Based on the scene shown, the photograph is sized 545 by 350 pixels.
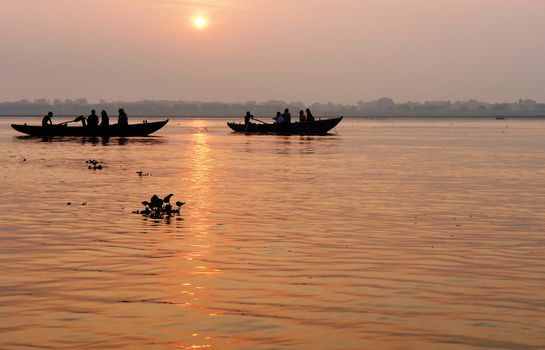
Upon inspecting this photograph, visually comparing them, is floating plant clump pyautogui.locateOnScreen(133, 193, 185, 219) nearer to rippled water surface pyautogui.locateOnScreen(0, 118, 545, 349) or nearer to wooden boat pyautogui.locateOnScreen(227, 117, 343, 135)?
rippled water surface pyautogui.locateOnScreen(0, 118, 545, 349)

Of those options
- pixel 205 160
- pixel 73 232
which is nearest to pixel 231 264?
pixel 73 232

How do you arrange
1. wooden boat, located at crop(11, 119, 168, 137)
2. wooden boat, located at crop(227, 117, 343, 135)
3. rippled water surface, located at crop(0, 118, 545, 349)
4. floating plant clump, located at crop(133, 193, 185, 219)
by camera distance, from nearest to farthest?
rippled water surface, located at crop(0, 118, 545, 349) → floating plant clump, located at crop(133, 193, 185, 219) → wooden boat, located at crop(11, 119, 168, 137) → wooden boat, located at crop(227, 117, 343, 135)

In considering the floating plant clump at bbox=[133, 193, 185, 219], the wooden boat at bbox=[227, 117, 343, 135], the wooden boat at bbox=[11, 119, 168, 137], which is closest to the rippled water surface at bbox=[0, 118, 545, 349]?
the floating plant clump at bbox=[133, 193, 185, 219]

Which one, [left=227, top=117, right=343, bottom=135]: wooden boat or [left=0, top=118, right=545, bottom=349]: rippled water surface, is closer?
[left=0, top=118, right=545, bottom=349]: rippled water surface

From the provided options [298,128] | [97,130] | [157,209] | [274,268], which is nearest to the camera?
[274,268]

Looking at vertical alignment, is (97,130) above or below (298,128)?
above

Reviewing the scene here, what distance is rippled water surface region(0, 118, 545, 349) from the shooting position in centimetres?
995

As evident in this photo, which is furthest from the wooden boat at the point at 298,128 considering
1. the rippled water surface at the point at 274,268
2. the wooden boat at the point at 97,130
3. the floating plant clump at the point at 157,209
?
the floating plant clump at the point at 157,209

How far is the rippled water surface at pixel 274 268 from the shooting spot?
995cm

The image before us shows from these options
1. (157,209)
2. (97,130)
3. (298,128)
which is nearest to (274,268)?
(157,209)

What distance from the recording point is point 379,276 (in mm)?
13281

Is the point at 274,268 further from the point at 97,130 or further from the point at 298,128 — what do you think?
the point at 298,128

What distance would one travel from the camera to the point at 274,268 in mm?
13922

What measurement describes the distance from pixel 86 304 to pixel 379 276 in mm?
4288
